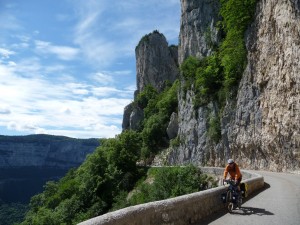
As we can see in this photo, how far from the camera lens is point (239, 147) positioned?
4134 cm

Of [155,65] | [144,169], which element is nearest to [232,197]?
[144,169]

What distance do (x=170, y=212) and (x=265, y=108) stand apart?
98.3ft

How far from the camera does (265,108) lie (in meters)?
36.1

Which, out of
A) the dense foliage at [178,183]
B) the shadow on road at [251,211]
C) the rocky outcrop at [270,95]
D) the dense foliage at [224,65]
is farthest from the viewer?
the dense foliage at [224,65]

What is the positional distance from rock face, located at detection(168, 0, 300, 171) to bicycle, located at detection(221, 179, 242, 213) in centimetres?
1981

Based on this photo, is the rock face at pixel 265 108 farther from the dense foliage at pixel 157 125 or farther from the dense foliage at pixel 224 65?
the dense foliage at pixel 157 125

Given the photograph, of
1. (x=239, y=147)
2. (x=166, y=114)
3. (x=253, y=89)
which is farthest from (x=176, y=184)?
(x=166, y=114)

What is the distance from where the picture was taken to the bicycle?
36.8 ft

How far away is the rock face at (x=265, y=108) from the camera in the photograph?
30578 millimetres

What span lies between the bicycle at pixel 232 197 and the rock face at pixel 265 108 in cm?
1981

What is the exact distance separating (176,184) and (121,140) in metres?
23.8

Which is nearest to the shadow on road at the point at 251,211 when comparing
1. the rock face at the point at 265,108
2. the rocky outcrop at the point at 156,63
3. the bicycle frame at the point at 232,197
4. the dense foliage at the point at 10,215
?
the bicycle frame at the point at 232,197

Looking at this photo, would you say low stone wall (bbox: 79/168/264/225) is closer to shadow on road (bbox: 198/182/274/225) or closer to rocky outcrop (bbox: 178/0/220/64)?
shadow on road (bbox: 198/182/274/225)

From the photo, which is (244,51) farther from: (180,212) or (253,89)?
(180,212)
